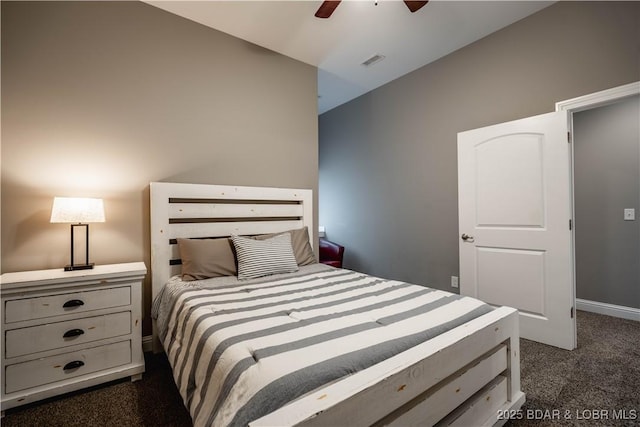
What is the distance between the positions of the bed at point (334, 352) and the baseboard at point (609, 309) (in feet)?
8.04

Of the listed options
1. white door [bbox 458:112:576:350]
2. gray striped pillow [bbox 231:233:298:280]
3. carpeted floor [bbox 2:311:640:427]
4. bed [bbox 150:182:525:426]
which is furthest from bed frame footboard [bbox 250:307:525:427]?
gray striped pillow [bbox 231:233:298:280]

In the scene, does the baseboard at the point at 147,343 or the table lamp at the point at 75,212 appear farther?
the baseboard at the point at 147,343

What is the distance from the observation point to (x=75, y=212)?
1852mm

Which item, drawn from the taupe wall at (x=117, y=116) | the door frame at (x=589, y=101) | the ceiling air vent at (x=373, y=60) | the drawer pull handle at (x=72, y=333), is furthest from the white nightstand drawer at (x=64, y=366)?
the ceiling air vent at (x=373, y=60)

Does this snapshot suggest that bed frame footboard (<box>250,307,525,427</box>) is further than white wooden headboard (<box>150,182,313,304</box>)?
No

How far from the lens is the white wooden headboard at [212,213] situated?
2.32m

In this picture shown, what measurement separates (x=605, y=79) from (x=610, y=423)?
2326 mm

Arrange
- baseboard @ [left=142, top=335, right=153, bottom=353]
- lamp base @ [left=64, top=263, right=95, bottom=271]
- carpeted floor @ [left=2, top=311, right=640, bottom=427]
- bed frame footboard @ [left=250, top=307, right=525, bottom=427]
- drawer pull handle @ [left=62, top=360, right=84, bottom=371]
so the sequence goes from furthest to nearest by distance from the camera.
→ baseboard @ [left=142, top=335, right=153, bottom=353] < lamp base @ [left=64, top=263, right=95, bottom=271] < drawer pull handle @ [left=62, top=360, right=84, bottom=371] < carpeted floor @ [left=2, top=311, right=640, bottom=427] < bed frame footboard @ [left=250, top=307, right=525, bottom=427]

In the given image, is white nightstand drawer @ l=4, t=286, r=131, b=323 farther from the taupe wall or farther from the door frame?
the door frame

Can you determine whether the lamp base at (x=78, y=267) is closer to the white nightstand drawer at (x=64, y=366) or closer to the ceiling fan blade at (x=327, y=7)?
the white nightstand drawer at (x=64, y=366)

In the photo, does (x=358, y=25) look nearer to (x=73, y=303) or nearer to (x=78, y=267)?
(x=78, y=267)

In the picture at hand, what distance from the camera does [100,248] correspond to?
2203 mm

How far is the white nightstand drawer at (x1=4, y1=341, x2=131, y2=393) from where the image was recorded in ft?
5.35

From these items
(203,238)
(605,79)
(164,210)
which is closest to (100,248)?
(164,210)
